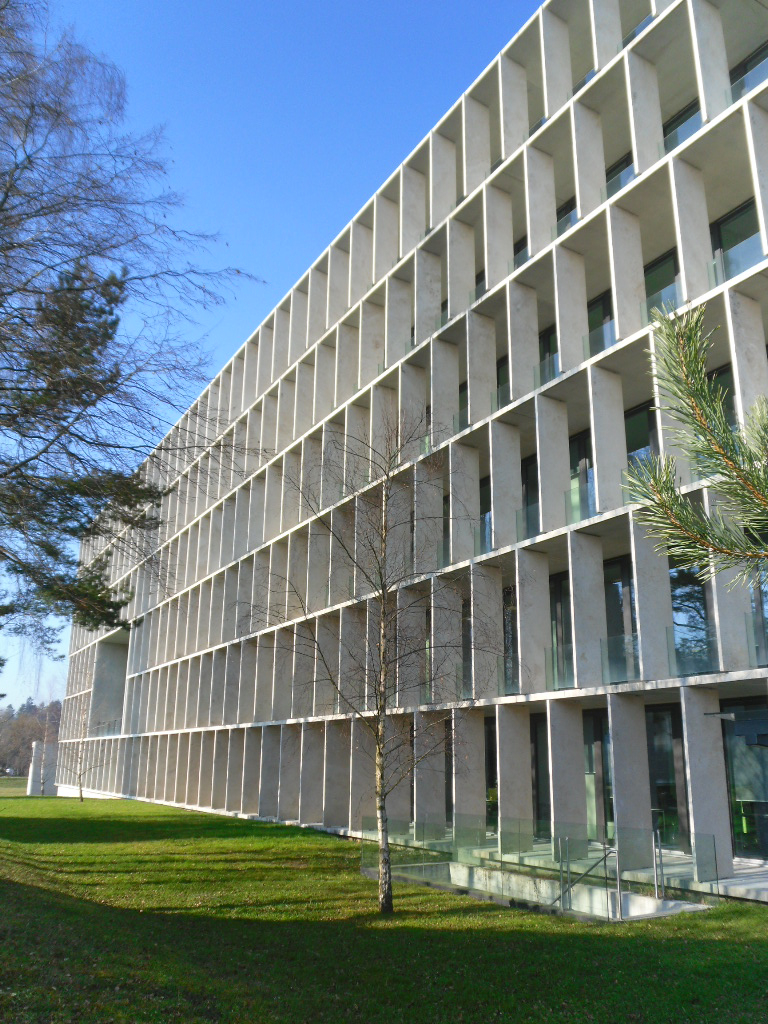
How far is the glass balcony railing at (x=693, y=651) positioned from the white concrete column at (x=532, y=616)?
3.48 metres

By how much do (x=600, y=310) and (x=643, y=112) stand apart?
17.8ft

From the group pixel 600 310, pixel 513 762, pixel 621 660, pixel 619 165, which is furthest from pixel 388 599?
pixel 619 165

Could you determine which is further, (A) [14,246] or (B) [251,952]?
(B) [251,952]

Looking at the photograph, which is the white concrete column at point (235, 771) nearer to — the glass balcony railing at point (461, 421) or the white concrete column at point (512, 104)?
the glass balcony railing at point (461, 421)

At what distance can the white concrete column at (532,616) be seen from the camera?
747 inches

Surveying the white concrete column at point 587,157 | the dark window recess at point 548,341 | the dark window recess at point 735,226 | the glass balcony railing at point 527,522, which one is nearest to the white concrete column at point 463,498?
the glass balcony railing at point 527,522

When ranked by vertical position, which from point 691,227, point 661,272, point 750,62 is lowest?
point 691,227

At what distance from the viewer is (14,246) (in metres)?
7.97

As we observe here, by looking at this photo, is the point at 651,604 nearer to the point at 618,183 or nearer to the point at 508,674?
the point at 508,674

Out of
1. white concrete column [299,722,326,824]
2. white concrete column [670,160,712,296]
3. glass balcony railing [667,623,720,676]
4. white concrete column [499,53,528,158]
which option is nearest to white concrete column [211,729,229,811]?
white concrete column [299,722,326,824]

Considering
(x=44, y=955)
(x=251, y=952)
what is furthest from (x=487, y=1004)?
(x=44, y=955)

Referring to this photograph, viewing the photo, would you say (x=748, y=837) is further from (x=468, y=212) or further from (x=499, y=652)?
(x=468, y=212)

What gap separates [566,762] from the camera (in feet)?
58.8

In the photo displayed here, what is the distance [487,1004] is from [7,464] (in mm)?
7507
